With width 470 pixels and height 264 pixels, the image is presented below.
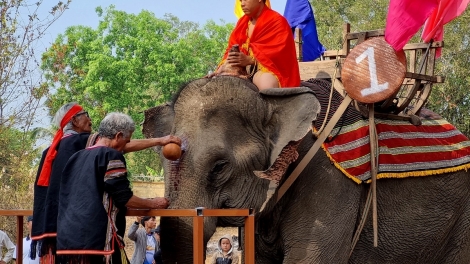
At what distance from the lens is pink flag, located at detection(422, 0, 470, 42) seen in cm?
629

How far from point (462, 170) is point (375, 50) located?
4.84 ft

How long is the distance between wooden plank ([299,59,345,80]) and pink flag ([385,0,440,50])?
A: 2.05ft

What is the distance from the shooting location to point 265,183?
5.50m

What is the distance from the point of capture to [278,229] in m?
5.84

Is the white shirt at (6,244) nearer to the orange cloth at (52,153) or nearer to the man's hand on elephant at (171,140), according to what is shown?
the orange cloth at (52,153)

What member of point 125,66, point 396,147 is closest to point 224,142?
point 396,147

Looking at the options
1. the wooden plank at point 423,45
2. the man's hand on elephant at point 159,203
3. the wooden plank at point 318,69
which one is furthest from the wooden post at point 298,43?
the man's hand on elephant at point 159,203

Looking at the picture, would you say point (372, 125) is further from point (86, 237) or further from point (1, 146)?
point (1, 146)

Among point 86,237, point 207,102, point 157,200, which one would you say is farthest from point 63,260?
point 207,102

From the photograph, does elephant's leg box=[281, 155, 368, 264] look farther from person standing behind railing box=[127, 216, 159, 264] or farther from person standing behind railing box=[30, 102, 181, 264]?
person standing behind railing box=[127, 216, 159, 264]

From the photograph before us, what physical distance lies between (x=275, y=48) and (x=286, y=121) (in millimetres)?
616

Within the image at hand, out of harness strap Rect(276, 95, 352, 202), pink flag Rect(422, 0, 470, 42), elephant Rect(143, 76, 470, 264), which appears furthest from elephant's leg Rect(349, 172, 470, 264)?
pink flag Rect(422, 0, 470, 42)

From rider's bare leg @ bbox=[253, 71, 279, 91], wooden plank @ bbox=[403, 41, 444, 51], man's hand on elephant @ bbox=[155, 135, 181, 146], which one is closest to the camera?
man's hand on elephant @ bbox=[155, 135, 181, 146]

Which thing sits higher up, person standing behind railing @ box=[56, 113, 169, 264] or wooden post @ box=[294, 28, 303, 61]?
wooden post @ box=[294, 28, 303, 61]
